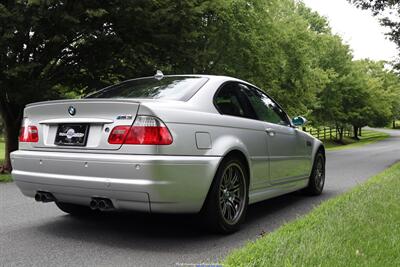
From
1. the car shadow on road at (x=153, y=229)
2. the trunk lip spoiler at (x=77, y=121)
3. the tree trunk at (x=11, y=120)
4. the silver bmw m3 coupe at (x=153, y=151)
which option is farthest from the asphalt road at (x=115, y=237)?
the tree trunk at (x=11, y=120)

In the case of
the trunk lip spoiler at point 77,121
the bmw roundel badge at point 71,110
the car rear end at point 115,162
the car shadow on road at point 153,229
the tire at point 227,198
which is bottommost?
the car shadow on road at point 153,229

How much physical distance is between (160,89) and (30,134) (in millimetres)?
1403

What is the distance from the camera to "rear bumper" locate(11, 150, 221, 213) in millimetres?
3916

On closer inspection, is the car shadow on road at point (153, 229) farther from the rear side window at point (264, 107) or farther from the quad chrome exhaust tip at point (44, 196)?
the rear side window at point (264, 107)

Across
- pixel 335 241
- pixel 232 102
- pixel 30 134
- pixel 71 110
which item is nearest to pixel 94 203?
pixel 71 110

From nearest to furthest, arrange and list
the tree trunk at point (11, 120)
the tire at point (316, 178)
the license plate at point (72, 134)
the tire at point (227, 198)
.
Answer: the license plate at point (72, 134) < the tire at point (227, 198) < the tire at point (316, 178) < the tree trunk at point (11, 120)

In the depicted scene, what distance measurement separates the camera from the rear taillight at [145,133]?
3986 millimetres

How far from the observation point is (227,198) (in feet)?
15.3

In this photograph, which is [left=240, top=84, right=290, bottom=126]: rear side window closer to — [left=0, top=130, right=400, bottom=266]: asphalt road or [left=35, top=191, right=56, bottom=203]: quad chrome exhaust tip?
[left=0, top=130, right=400, bottom=266]: asphalt road

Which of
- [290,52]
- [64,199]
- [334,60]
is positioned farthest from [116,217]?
[334,60]

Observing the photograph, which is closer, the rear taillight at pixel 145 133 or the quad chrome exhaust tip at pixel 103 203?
the rear taillight at pixel 145 133

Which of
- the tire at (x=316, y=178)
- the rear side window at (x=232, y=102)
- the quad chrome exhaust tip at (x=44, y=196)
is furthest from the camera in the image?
the tire at (x=316, y=178)

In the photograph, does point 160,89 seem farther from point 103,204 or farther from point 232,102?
point 103,204

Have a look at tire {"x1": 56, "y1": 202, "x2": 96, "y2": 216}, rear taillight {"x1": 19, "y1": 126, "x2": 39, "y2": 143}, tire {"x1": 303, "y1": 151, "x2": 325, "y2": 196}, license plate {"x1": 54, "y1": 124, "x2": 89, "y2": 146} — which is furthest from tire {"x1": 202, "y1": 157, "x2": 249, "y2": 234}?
tire {"x1": 303, "y1": 151, "x2": 325, "y2": 196}
